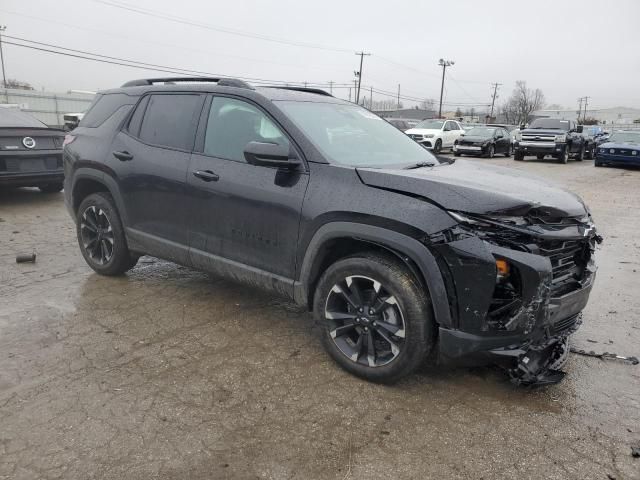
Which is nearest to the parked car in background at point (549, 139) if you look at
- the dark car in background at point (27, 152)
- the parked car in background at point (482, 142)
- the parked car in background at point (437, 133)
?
the parked car in background at point (482, 142)

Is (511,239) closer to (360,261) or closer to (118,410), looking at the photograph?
(360,261)

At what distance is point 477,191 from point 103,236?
3660mm

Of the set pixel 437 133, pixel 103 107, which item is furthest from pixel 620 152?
pixel 103 107

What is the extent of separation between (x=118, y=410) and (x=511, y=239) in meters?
2.41

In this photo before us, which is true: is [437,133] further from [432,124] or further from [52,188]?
[52,188]

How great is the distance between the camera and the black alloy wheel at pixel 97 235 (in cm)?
484

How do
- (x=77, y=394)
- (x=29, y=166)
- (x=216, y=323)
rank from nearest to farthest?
1. (x=77, y=394)
2. (x=216, y=323)
3. (x=29, y=166)

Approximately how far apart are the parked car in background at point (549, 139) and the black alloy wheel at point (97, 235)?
20.3 meters

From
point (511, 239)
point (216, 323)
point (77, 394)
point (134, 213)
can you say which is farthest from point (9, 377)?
point (511, 239)

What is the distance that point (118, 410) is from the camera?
9.28ft

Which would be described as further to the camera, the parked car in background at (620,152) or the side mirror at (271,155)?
the parked car in background at (620,152)

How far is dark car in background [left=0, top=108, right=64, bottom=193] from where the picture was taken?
7848mm

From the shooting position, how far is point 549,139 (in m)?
21.1

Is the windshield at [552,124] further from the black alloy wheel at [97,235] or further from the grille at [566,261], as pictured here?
the black alloy wheel at [97,235]
